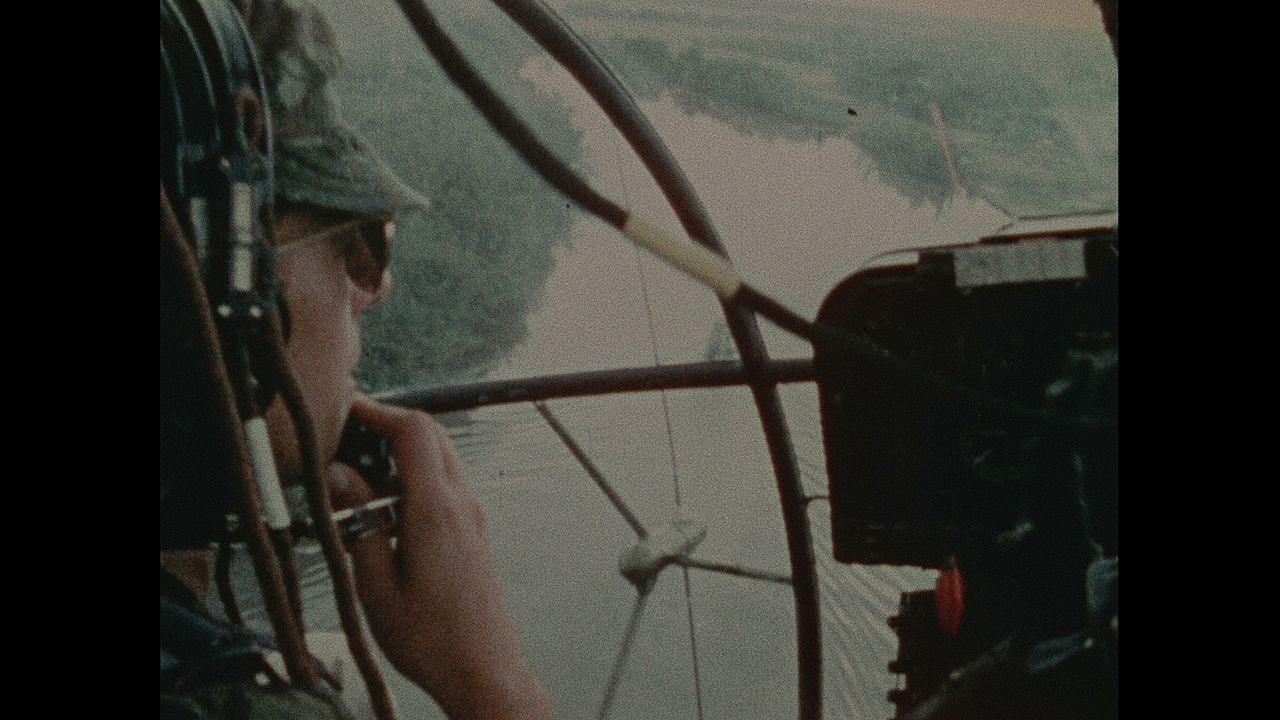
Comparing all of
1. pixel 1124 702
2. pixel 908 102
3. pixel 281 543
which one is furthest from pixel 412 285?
pixel 1124 702

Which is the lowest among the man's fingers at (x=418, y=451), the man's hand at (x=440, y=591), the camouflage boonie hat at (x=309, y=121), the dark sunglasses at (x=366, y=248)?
the man's hand at (x=440, y=591)

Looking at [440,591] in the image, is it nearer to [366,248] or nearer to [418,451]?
[418,451]

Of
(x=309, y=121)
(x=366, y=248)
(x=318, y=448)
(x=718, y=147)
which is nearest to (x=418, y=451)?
(x=318, y=448)

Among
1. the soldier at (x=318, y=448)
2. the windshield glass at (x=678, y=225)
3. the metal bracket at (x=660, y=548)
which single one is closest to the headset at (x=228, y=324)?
the soldier at (x=318, y=448)

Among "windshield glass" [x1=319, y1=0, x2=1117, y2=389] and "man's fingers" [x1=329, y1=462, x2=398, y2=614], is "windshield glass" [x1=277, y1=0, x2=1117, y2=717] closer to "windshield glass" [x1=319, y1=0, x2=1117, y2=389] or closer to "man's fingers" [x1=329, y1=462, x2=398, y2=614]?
"windshield glass" [x1=319, y1=0, x2=1117, y2=389]

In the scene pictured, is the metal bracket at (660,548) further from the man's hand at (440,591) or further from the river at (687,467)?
the man's hand at (440,591)

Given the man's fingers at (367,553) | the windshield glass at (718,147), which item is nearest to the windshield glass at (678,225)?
the windshield glass at (718,147)

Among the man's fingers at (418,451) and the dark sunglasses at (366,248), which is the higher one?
the dark sunglasses at (366,248)
